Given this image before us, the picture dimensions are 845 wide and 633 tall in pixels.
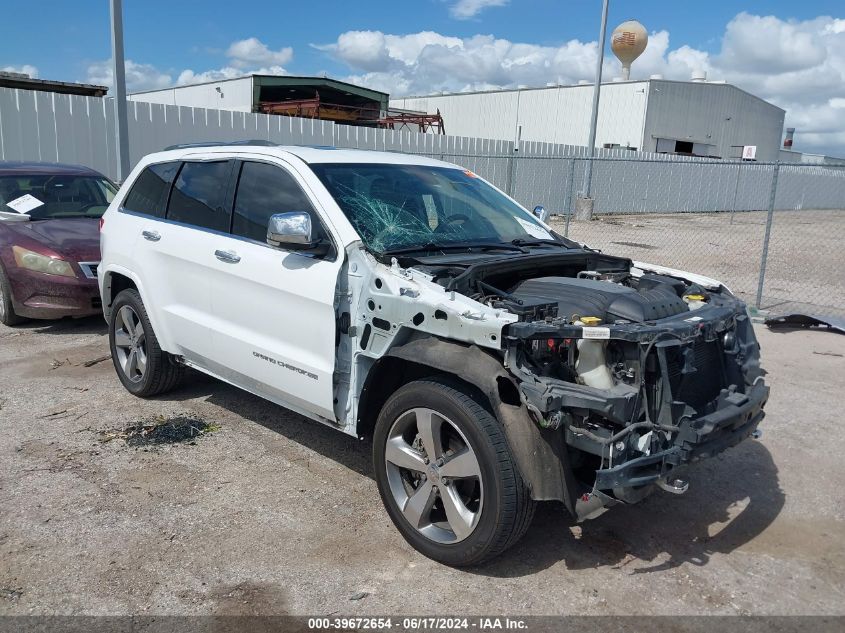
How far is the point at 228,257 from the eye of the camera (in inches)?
167

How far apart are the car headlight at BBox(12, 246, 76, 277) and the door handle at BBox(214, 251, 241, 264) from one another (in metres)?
3.58

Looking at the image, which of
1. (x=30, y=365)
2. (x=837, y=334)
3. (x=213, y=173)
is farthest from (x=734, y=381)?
(x=30, y=365)

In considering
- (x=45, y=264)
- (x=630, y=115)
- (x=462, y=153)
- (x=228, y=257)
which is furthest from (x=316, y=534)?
(x=630, y=115)

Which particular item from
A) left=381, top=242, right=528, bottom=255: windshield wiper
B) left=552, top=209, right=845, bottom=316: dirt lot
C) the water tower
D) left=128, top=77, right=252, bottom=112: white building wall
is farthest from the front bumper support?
the water tower

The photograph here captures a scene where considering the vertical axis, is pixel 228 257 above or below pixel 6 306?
above

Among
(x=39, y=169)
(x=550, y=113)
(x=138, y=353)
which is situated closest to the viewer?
(x=138, y=353)

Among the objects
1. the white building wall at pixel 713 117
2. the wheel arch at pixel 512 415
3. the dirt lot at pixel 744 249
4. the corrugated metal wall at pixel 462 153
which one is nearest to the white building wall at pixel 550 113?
the white building wall at pixel 713 117

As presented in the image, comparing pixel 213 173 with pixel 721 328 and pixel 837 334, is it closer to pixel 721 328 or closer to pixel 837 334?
pixel 721 328

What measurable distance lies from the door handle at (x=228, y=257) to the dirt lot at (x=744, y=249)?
7510 mm

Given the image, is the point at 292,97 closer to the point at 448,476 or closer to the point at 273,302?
the point at 273,302

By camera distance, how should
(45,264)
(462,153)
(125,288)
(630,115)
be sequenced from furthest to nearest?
(630,115), (462,153), (45,264), (125,288)

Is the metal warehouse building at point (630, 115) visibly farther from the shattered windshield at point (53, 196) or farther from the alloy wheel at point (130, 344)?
the alloy wheel at point (130, 344)

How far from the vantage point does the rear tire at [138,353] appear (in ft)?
16.9

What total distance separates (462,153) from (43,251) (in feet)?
47.9
